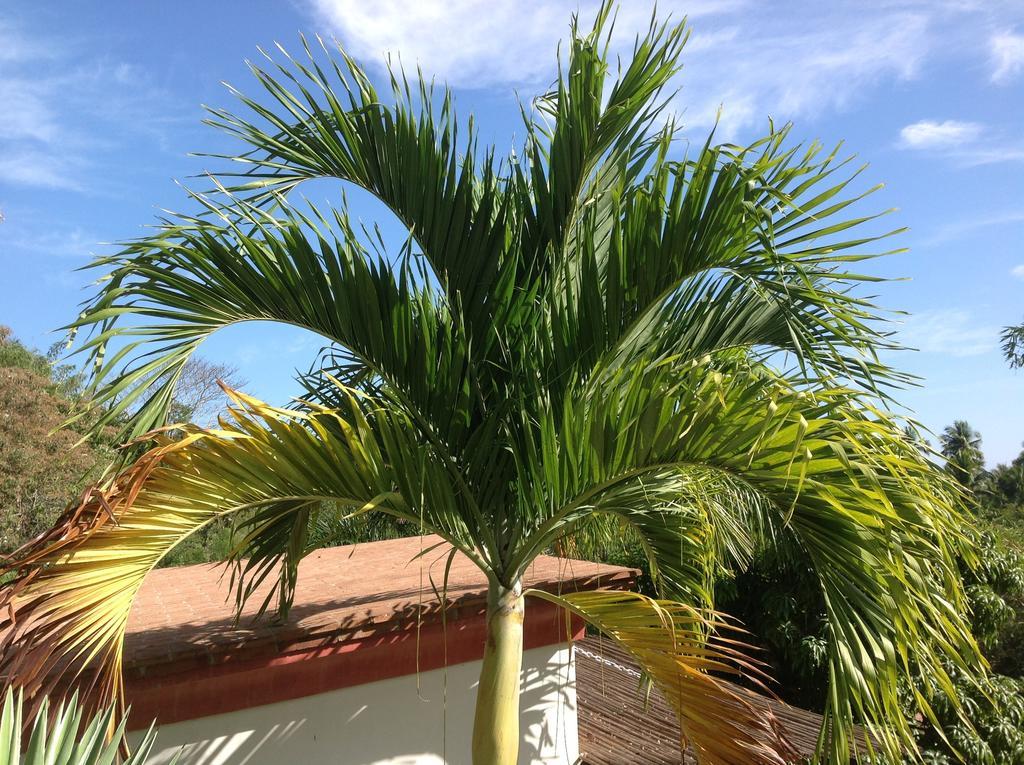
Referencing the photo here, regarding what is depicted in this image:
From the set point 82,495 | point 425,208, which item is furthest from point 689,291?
point 82,495

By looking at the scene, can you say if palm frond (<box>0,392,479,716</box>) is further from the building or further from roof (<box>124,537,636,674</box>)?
the building

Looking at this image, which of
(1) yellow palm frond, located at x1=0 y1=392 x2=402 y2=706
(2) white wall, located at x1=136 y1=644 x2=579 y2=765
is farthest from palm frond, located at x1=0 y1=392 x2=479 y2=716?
(2) white wall, located at x1=136 y1=644 x2=579 y2=765

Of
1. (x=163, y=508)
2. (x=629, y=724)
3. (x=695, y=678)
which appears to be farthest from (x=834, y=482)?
(x=629, y=724)

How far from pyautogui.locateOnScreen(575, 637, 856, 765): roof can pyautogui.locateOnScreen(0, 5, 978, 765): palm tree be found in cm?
213

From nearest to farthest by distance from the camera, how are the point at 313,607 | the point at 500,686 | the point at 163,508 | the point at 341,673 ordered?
the point at 163,508 < the point at 500,686 < the point at 341,673 < the point at 313,607

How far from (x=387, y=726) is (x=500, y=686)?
173 cm

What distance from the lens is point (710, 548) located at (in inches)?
175

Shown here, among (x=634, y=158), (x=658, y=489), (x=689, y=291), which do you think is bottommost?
(x=658, y=489)

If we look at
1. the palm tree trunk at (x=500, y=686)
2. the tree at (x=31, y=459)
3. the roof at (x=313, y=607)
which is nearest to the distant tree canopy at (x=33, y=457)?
the tree at (x=31, y=459)

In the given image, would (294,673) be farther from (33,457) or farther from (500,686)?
(33,457)

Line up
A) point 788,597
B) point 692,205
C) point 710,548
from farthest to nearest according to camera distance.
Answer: point 788,597
point 710,548
point 692,205

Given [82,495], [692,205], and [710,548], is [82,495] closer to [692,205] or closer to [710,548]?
[692,205]

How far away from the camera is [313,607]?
5301 millimetres

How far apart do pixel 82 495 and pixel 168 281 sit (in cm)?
113
